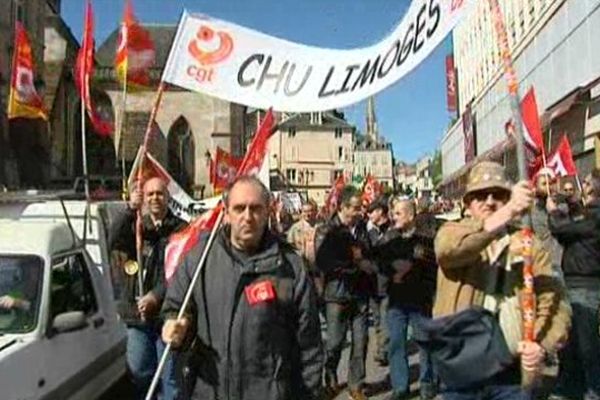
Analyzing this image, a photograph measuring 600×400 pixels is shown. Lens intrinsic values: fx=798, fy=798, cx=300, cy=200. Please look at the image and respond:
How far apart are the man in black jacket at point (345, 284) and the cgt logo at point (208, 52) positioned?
247cm

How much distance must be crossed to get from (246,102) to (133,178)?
1793 millimetres

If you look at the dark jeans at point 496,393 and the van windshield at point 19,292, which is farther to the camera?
the van windshield at point 19,292

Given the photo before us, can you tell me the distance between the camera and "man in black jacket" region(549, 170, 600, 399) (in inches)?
262

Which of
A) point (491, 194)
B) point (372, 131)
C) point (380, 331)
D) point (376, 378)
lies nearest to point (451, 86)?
point (372, 131)

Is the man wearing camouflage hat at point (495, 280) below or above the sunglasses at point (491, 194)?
below

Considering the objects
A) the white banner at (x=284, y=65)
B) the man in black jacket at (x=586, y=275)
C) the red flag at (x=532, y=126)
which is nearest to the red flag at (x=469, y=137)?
the red flag at (x=532, y=126)

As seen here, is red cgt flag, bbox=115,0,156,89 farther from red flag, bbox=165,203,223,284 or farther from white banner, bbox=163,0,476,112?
red flag, bbox=165,203,223,284

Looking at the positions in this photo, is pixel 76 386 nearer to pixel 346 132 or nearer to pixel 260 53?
pixel 260 53

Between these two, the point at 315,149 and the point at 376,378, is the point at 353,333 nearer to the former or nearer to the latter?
the point at 376,378

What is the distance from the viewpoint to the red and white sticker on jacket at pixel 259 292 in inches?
137

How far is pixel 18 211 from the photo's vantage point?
7719 mm

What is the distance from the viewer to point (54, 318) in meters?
5.57

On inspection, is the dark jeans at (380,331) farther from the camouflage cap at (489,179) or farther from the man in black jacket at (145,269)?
the camouflage cap at (489,179)

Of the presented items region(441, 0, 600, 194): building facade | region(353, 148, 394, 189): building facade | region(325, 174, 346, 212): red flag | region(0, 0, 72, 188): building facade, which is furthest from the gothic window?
region(353, 148, 394, 189): building facade
